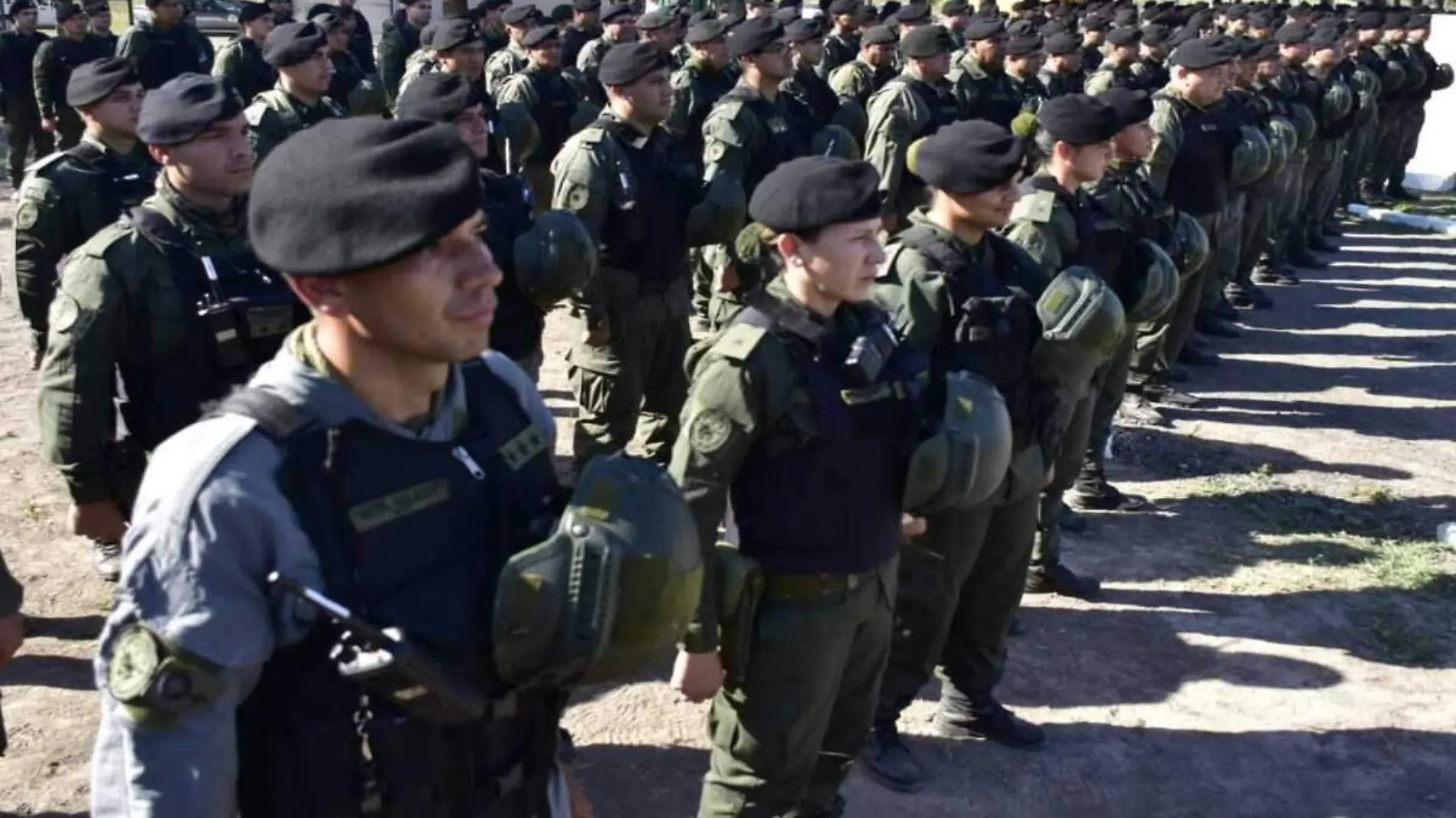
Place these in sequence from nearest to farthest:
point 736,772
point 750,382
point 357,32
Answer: point 750,382
point 736,772
point 357,32

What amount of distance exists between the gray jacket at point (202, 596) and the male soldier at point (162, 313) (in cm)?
Result: 224

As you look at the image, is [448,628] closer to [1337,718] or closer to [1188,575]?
[1337,718]

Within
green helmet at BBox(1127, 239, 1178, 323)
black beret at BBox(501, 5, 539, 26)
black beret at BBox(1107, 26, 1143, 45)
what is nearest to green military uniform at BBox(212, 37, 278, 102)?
black beret at BBox(501, 5, 539, 26)

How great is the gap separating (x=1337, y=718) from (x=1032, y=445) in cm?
178

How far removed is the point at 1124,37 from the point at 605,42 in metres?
4.54

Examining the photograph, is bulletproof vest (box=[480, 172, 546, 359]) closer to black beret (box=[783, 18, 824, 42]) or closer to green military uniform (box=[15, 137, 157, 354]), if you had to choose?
green military uniform (box=[15, 137, 157, 354])

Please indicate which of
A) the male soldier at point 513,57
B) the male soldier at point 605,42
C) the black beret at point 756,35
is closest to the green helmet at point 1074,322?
the black beret at point 756,35

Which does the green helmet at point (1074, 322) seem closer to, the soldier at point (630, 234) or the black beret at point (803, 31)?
the soldier at point (630, 234)

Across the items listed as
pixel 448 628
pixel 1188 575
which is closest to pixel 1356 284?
pixel 1188 575

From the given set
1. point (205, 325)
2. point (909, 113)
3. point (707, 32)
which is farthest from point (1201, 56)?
point (205, 325)

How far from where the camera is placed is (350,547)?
5.81 ft

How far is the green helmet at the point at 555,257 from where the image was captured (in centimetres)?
468

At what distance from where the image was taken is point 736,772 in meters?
3.43

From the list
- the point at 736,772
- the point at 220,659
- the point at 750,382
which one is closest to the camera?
the point at 220,659
